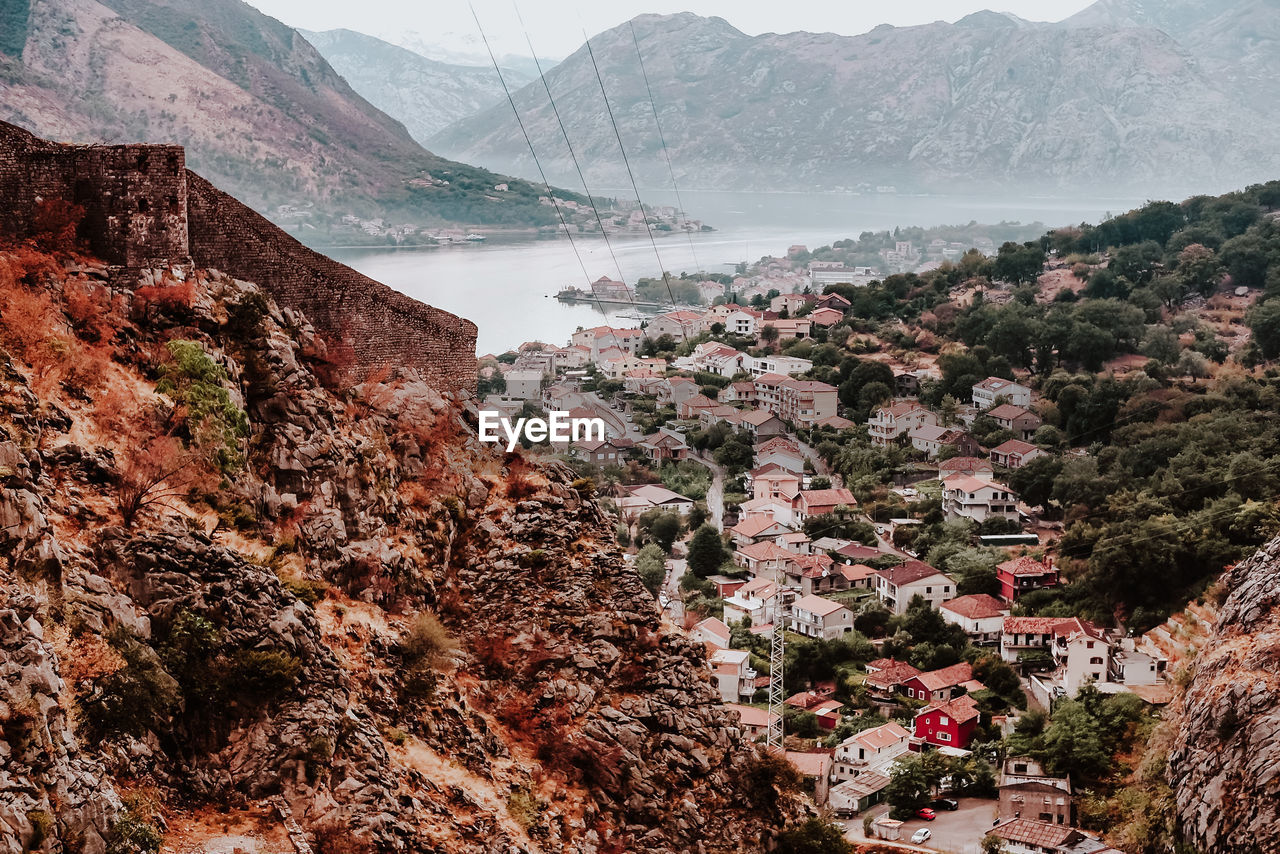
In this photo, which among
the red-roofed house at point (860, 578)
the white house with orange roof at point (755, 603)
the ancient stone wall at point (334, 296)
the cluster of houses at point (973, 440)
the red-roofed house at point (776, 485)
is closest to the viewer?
the ancient stone wall at point (334, 296)

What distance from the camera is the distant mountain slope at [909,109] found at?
399 feet

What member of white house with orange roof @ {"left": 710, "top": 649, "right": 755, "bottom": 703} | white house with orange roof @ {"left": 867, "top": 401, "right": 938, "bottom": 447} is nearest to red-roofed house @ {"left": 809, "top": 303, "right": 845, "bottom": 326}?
white house with orange roof @ {"left": 867, "top": 401, "right": 938, "bottom": 447}

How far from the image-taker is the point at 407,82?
101m

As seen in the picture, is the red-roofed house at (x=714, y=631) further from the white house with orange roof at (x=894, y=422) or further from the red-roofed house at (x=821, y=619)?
the white house with orange roof at (x=894, y=422)

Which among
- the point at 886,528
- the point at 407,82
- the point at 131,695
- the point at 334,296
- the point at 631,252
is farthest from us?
the point at 407,82

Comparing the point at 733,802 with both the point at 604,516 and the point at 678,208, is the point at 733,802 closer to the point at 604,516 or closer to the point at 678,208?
the point at 604,516

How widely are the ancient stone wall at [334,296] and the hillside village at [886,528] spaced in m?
3.00

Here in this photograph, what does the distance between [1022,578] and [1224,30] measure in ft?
420

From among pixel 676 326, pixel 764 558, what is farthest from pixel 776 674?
pixel 676 326

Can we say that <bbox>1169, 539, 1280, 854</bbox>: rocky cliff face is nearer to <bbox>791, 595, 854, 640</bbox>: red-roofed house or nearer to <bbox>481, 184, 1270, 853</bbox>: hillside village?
<bbox>481, 184, 1270, 853</bbox>: hillside village

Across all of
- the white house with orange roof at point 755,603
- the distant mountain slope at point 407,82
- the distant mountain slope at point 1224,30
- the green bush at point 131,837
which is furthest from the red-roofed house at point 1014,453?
the distant mountain slope at point 1224,30

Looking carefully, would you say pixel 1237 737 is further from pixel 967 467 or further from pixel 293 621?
pixel 967 467

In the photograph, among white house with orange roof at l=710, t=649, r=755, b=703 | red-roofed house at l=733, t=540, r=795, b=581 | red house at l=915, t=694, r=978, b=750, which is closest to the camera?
red house at l=915, t=694, r=978, b=750

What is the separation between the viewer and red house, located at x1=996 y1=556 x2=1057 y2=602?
29.6 m
